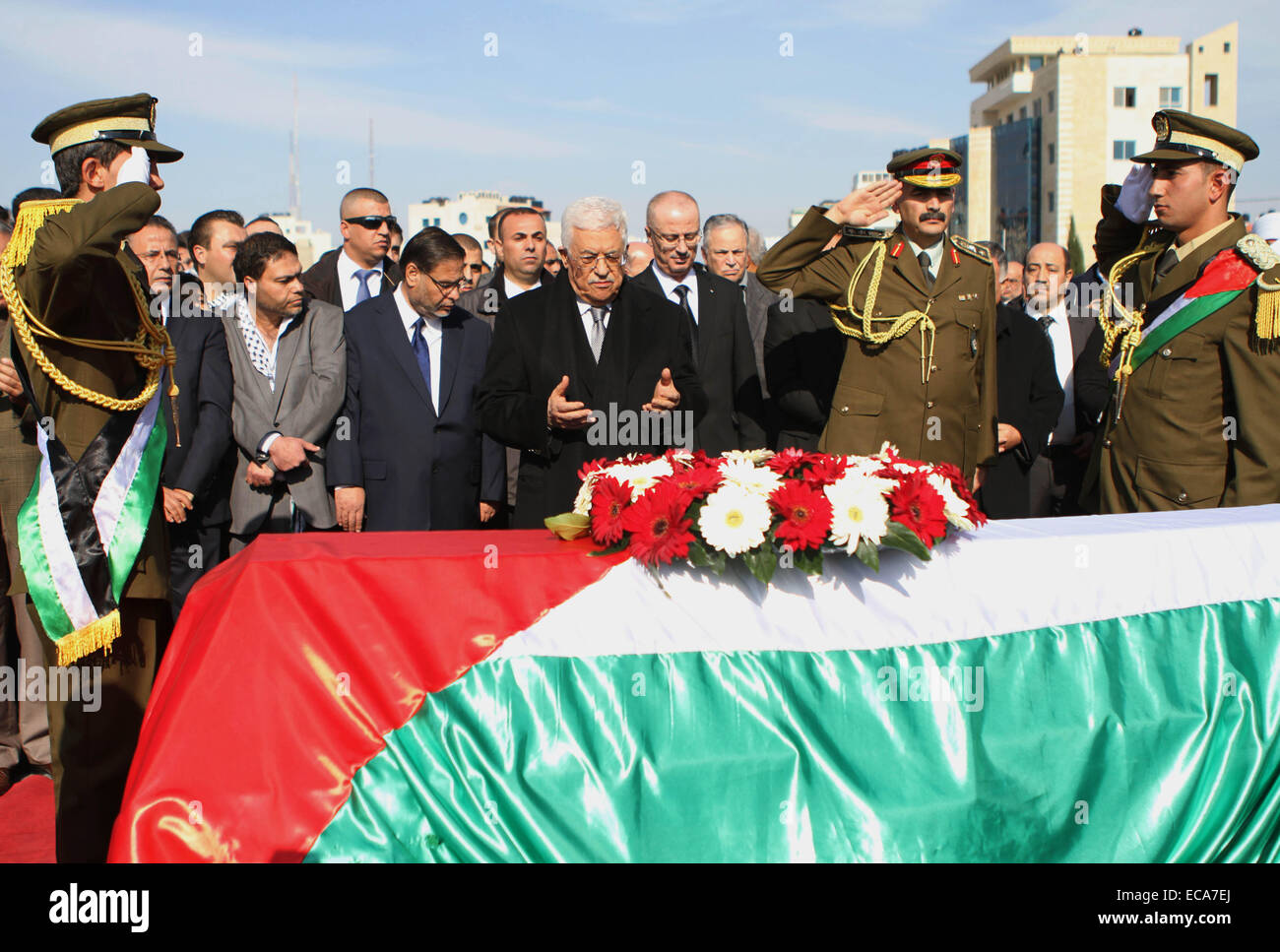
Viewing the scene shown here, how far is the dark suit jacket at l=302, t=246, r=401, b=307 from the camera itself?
20.7 ft

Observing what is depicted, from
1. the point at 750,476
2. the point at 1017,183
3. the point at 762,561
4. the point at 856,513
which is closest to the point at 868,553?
the point at 856,513

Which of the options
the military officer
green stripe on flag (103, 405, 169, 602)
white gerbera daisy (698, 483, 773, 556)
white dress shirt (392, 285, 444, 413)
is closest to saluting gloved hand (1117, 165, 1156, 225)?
the military officer

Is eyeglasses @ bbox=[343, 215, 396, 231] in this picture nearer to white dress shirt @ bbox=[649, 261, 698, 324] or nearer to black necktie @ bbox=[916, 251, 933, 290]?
white dress shirt @ bbox=[649, 261, 698, 324]

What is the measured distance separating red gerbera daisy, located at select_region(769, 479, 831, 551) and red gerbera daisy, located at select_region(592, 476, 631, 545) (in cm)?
38

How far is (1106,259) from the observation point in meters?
4.43

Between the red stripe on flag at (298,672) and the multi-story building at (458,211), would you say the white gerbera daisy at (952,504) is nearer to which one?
the red stripe on flag at (298,672)

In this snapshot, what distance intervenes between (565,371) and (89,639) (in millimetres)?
1807

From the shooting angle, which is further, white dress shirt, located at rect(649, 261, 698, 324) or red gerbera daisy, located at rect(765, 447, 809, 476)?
white dress shirt, located at rect(649, 261, 698, 324)

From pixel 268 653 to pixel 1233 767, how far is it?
2343mm

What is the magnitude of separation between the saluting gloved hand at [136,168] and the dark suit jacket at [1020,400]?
383 cm

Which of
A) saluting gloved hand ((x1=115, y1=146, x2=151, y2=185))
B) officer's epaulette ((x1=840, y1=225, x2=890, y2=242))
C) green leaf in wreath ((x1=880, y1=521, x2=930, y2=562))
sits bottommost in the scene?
green leaf in wreath ((x1=880, y1=521, x2=930, y2=562))

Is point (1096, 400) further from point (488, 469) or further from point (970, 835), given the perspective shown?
point (970, 835)

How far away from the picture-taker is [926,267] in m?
4.35
